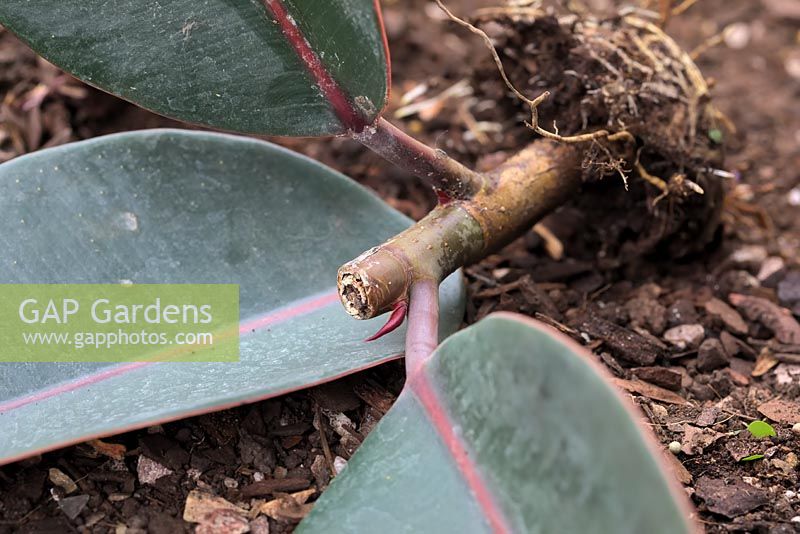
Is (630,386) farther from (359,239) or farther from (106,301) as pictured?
(106,301)

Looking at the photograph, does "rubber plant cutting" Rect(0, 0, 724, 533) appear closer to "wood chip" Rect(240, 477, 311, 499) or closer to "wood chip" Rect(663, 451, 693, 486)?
"wood chip" Rect(240, 477, 311, 499)

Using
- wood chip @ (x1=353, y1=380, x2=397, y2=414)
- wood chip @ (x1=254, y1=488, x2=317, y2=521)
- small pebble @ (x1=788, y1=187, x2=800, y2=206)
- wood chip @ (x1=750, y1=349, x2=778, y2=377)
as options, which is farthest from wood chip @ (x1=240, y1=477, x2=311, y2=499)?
small pebble @ (x1=788, y1=187, x2=800, y2=206)

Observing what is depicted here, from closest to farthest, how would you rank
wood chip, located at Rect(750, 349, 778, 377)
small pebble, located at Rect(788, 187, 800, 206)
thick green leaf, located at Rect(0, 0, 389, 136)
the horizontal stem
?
thick green leaf, located at Rect(0, 0, 389, 136), the horizontal stem, wood chip, located at Rect(750, 349, 778, 377), small pebble, located at Rect(788, 187, 800, 206)

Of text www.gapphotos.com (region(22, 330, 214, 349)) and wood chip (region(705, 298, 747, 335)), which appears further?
wood chip (region(705, 298, 747, 335))

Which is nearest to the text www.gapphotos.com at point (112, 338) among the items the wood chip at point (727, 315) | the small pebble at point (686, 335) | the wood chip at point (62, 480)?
the wood chip at point (62, 480)

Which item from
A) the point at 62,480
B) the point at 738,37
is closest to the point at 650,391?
the point at 62,480

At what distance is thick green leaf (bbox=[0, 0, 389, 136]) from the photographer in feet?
3.26

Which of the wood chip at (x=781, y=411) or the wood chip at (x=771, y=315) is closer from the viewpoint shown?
the wood chip at (x=781, y=411)

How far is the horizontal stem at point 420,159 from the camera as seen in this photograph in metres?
1.11

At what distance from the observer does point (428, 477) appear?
2.84 feet

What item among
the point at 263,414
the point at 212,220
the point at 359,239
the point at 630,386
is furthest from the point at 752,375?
the point at 212,220

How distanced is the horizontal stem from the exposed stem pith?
0.07 ft

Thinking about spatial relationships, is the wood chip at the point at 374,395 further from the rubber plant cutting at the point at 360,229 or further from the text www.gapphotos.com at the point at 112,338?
the text www.gapphotos.com at the point at 112,338

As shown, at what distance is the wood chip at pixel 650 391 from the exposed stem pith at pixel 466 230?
0.27 metres
